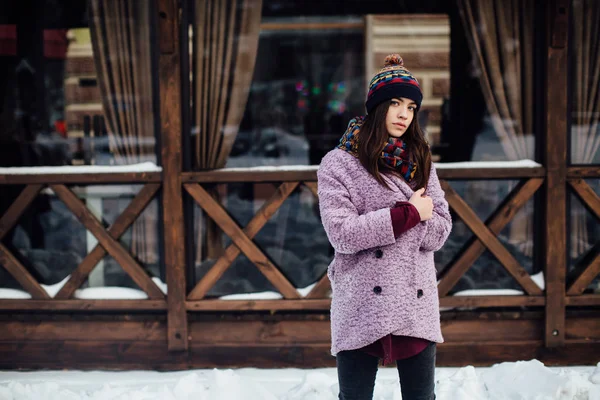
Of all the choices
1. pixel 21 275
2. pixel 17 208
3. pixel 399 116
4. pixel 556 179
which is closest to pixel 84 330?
pixel 21 275

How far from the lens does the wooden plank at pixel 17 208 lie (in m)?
4.65

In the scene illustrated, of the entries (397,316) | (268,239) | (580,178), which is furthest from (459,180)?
(397,316)

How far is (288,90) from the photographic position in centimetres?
551

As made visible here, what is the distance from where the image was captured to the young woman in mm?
2420

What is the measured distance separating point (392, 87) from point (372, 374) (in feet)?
3.71

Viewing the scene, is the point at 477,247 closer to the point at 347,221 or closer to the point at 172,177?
the point at 172,177

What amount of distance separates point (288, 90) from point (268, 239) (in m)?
1.37

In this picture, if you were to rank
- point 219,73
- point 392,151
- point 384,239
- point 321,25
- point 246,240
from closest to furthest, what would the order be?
point 384,239, point 392,151, point 246,240, point 219,73, point 321,25

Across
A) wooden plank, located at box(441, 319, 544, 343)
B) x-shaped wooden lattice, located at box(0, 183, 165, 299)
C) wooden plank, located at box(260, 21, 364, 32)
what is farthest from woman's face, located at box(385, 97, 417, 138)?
wooden plank, located at box(260, 21, 364, 32)

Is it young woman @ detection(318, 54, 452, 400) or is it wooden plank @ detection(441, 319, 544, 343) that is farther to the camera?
wooden plank @ detection(441, 319, 544, 343)

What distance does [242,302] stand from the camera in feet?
15.1

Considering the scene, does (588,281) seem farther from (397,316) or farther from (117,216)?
(117,216)

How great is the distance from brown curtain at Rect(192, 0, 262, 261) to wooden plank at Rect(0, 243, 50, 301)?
1175 mm

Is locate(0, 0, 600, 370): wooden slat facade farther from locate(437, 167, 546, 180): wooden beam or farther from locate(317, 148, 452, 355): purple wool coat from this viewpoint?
locate(317, 148, 452, 355): purple wool coat
